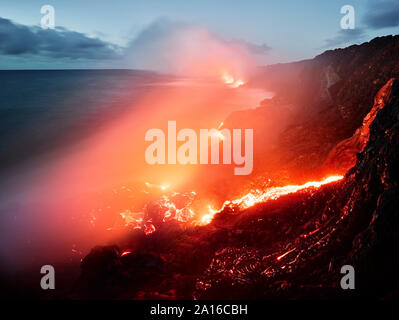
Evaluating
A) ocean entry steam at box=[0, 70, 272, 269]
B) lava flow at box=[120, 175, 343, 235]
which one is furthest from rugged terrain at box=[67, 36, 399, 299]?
ocean entry steam at box=[0, 70, 272, 269]

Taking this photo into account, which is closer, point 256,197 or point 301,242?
point 301,242

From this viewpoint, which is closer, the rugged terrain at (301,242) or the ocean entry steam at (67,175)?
the rugged terrain at (301,242)

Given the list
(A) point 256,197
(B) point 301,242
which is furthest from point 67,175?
(B) point 301,242

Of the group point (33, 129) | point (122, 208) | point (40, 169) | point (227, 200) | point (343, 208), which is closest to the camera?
point (343, 208)

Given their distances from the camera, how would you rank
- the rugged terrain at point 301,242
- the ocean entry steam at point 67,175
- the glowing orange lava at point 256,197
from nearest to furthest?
the rugged terrain at point 301,242
the glowing orange lava at point 256,197
the ocean entry steam at point 67,175

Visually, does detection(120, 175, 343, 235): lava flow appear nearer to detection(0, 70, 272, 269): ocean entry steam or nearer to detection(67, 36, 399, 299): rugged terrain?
detection(67, 36, 399, 299): rugged terrain

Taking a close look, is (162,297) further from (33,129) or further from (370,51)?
(33,129)

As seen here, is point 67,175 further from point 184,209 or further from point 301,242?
point 301,242

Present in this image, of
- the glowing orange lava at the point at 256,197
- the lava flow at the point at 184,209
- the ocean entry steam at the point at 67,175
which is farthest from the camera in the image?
the ocean entry steam at the point at 67,175

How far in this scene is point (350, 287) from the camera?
879cm

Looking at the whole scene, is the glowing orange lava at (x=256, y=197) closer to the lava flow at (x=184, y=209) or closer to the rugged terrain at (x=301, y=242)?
the lava flow at (x=184, y=209)

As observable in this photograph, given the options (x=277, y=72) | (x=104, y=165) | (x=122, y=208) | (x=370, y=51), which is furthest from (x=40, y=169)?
(x=277, y=72)

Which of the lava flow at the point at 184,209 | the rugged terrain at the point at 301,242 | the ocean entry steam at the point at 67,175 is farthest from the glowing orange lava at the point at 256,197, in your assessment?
the ocean entry steam at the point at 67,175
